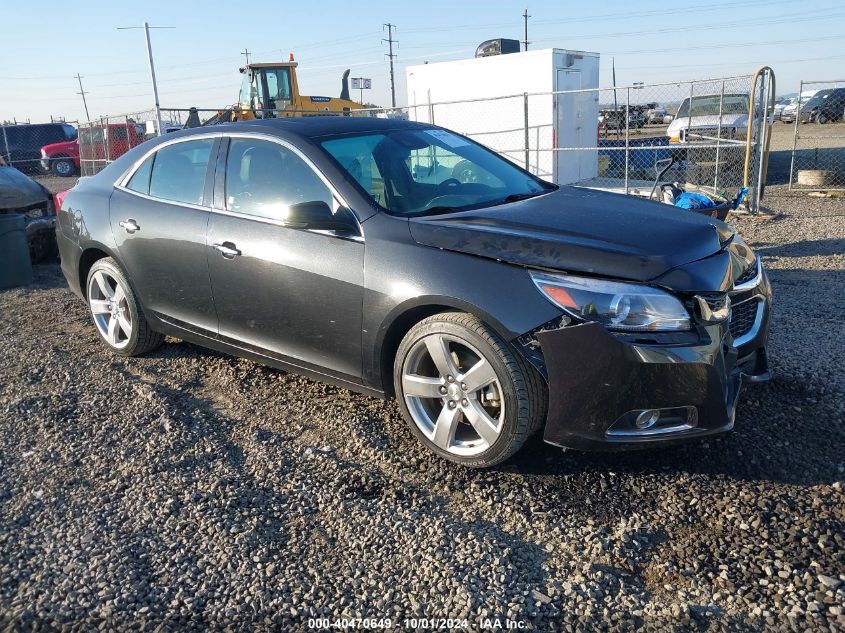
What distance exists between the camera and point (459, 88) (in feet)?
48.9

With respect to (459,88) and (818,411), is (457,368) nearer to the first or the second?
(818,411)

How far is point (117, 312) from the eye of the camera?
5.18m

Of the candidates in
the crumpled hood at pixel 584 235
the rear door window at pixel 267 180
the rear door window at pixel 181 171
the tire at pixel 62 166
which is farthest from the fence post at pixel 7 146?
the crumpled hood at pixel 584 235

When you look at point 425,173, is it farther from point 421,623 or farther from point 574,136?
point 574,136

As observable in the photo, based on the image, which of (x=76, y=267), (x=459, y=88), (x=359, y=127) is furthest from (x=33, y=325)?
(x=459, y=88)

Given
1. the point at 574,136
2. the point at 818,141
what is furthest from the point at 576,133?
the point at 818,141

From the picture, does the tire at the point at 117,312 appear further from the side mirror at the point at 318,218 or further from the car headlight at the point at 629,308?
the car headlight at the point at 629,308

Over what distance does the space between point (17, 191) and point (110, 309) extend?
4542mm

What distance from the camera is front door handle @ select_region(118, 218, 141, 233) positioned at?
472 cm

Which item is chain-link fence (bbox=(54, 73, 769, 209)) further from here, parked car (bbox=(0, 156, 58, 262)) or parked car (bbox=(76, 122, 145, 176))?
parked car (bbox=(0, 156, 58, 262))

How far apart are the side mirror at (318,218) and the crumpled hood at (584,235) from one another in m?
0.37

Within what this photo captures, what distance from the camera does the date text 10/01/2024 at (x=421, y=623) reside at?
7.91 feet

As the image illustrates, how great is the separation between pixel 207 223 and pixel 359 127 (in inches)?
42.7

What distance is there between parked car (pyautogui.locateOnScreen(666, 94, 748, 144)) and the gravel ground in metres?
12.1
